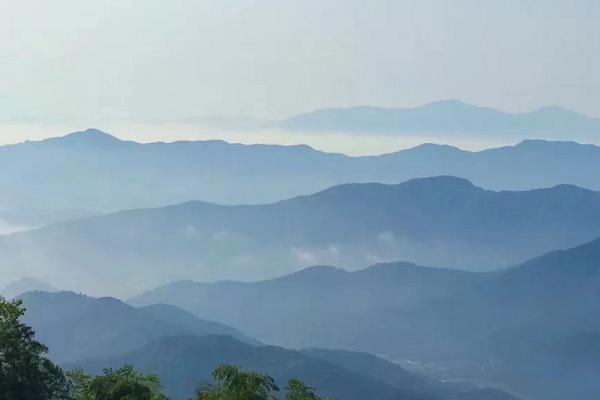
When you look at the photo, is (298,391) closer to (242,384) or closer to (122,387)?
(242,384)

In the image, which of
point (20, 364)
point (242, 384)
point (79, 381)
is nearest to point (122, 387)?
point (242, 384)

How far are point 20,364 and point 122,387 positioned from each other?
7.96 meters

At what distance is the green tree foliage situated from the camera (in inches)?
1246

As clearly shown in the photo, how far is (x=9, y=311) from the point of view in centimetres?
3856

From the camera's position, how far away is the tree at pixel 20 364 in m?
37.1

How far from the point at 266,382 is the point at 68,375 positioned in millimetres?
14102

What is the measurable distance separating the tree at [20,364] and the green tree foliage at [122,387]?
3.24 meters

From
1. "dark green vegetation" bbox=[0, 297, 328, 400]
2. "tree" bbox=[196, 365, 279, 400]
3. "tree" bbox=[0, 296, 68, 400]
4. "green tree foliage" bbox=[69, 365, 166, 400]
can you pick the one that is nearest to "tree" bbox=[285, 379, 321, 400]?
"dark green vegetation" bbox=[0, 297, 328, 400]

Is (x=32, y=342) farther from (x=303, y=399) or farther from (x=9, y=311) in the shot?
(x=303, y=399)

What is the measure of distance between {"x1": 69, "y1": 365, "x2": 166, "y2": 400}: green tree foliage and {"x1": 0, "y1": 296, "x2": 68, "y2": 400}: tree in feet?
10.6

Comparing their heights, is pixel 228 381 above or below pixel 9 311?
below

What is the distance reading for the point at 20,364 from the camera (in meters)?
37.6

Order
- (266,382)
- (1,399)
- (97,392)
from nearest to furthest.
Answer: (266,382) < (97,392) < (1,399)

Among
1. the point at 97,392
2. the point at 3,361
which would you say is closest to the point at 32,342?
the point at 3,361
